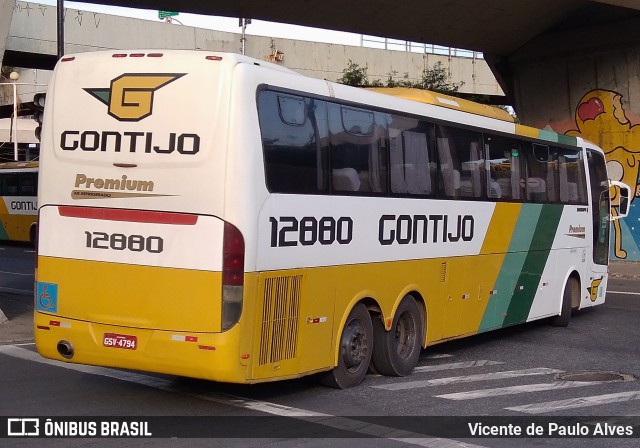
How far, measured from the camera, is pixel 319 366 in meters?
9.22

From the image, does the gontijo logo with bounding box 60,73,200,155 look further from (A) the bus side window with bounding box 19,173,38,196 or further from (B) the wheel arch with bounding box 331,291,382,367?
(A) the bus side window with bounding box 19,173,38,196

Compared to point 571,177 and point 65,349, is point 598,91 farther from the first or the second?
point 65,349

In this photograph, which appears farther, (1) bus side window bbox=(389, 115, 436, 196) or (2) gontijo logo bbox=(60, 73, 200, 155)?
(1) bus side window bbox=(389, 115, 436, 196)

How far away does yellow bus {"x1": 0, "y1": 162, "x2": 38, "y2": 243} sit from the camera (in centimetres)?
3569

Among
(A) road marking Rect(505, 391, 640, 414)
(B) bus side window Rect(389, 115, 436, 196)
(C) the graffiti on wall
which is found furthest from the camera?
(C) the graffiti on wall

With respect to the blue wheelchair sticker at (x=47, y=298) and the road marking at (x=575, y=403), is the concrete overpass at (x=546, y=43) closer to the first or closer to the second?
the blue wheelchair sticker at (x=47, y=298)

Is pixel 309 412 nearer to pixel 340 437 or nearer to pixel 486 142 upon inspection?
pixel 340 437

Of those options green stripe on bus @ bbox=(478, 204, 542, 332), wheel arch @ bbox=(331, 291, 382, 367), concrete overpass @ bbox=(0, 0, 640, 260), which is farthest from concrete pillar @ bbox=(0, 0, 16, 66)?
concrete overpass @ bbox=(0, 0, 640, 260)

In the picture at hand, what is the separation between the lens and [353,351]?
32.6 ft

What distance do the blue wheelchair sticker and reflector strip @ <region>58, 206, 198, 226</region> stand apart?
73 cm

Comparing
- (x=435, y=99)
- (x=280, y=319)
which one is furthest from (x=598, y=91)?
(x=280, y=319)

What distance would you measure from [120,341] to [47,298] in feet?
3.36

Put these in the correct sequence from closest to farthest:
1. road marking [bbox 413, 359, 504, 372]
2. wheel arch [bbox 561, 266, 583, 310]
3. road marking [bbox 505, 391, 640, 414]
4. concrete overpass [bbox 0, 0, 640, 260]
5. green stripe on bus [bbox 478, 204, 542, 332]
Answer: road marking [bbox 505, 391, 640, 414] < road marking [bbox 413, 359, 504, 372] < green stripe on bus [bbox 478, 204, 542, 332] < wheel arch [bbox 561, 266, 583, 310] < concrete overpass [bbox 0, 0, 640, 260]

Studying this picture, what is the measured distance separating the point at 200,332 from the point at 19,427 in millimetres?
1717
